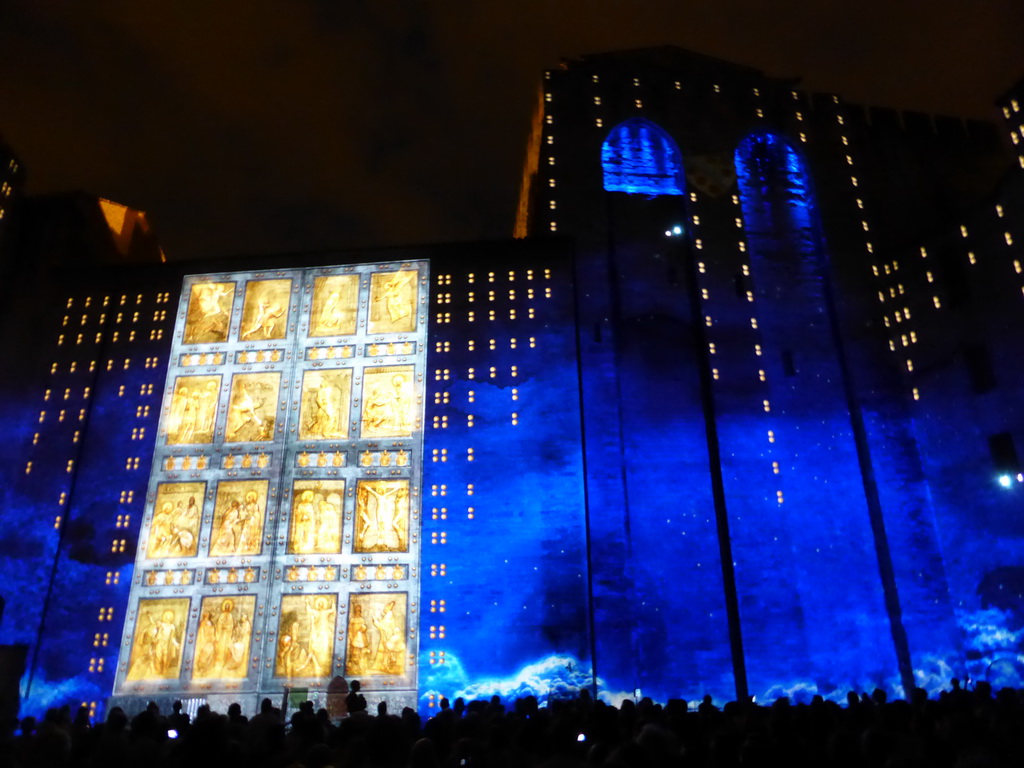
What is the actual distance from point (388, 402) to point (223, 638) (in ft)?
24.7

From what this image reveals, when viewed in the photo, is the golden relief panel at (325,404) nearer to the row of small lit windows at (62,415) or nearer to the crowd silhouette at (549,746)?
the row of small lit windows at (62,415)

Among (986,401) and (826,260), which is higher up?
(826,260)

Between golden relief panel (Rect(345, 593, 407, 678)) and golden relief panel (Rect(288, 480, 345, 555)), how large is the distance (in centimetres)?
172

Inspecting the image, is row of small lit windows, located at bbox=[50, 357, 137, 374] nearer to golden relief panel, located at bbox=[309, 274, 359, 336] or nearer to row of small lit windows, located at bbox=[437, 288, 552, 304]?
golden relief panel, located at bbox=[309, 274, 359, 336]

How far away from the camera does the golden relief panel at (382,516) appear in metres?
19.1

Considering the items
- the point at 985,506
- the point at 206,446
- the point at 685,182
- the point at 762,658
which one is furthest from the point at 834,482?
the point at 206,446

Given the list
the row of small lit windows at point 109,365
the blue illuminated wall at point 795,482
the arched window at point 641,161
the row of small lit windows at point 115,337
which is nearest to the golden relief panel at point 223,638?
the row of small lit windows at point 109,365

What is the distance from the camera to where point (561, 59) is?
2527 cm

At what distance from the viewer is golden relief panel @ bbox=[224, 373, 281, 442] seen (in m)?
20.7

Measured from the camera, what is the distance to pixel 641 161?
79.6 ft

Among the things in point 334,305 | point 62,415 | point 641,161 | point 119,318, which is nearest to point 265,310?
point 334,305

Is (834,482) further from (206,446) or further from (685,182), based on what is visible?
(206,446)

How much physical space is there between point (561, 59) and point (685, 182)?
6390 millimetres

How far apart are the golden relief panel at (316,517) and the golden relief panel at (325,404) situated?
1443 mm
